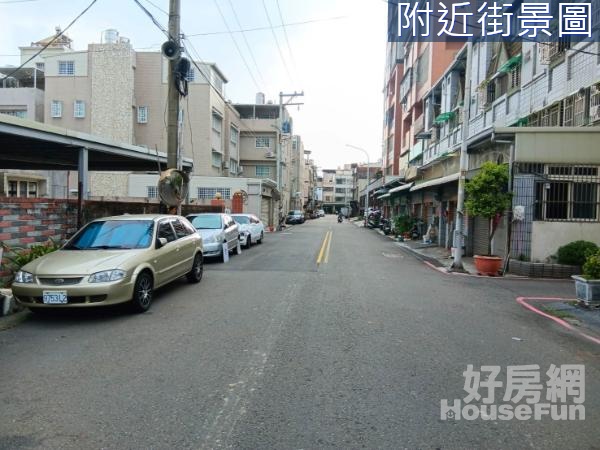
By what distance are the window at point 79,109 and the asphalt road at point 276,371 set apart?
3276 cm

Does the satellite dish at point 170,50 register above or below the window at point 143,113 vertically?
below

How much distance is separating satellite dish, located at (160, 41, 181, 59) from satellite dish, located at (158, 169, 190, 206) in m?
3.22

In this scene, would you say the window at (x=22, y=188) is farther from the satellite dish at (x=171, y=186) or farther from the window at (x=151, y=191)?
the satellite dish at (x=171, y=186)

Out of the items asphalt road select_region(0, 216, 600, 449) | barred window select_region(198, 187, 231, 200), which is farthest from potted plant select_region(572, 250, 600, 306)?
barred window select_region(198, 187, 231, 200)

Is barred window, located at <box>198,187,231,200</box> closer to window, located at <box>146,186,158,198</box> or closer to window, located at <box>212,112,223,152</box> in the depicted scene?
window, located at <box>146,186,158,198</box>

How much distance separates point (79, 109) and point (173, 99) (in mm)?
27287

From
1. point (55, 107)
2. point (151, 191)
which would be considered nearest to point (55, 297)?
point (151, 191)

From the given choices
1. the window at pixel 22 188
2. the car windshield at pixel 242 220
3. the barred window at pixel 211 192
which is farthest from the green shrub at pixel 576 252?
the window at pixel 22 188

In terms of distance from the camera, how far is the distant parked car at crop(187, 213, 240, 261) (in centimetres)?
1473

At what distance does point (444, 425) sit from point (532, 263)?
10.4 metres

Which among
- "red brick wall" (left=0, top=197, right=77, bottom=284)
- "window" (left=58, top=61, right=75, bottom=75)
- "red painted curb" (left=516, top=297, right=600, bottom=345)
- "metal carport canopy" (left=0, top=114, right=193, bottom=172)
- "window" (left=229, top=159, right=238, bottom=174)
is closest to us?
"red painted curb" (left=516, top=297, right=600, bottom=345)

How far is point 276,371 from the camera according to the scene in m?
4.87

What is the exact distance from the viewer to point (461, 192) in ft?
46.3

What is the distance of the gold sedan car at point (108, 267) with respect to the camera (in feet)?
22.2
